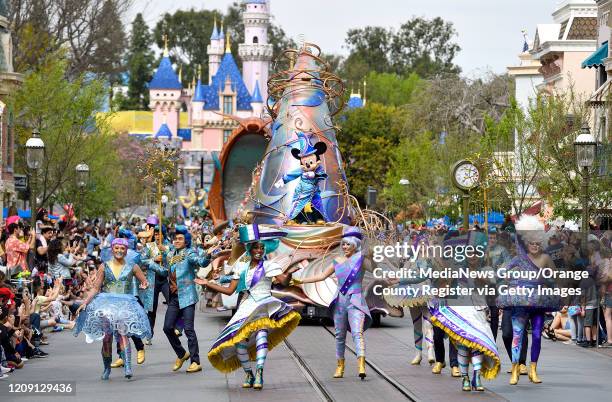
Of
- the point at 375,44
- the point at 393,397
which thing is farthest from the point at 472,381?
the point at 375,44

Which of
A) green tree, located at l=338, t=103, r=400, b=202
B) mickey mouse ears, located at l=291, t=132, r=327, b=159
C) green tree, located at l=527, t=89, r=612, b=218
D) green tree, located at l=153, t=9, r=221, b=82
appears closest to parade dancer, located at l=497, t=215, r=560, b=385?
mickey mouse ears, located at l=291, t=132, r=327, b=159

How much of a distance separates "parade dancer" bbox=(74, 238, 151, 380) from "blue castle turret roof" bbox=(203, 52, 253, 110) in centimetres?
11760

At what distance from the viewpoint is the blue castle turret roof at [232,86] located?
134 meters

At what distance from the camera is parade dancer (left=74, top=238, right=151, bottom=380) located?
1579cm

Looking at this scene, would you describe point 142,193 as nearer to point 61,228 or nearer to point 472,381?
point 61,228

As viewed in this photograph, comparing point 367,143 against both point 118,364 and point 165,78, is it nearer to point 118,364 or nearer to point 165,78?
point 165,78

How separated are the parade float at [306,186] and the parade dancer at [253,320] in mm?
7021

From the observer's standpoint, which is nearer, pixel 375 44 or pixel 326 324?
pixel 326 324

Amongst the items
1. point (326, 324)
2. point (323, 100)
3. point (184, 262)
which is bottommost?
point (326, 324)

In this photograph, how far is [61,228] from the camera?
32500 millimetres

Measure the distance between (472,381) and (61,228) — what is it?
1886 centimetres

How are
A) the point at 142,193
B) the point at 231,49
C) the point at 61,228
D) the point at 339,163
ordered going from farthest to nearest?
the point at 231,49 < the point at 142,193 < the point at 61,228 < the point at 339,163

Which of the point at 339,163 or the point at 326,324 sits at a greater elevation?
the point at 339,163

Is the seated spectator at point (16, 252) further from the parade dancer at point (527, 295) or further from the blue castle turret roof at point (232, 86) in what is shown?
the blue castle turret roof at point (232, 86)
